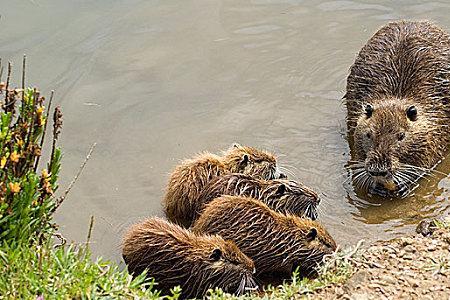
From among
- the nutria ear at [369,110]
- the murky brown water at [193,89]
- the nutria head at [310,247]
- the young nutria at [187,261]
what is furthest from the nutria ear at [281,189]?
the nutria ear at [369,110]

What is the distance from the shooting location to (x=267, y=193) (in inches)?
235

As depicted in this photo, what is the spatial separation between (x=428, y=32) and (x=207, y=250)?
347cm

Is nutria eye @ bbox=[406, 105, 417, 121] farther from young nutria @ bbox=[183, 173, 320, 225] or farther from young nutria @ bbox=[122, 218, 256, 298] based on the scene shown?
young nutria @ bbox=[122, 218, 256, 298]

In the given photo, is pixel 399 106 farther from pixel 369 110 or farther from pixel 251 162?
pixel 251 162

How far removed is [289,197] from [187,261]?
117 cm

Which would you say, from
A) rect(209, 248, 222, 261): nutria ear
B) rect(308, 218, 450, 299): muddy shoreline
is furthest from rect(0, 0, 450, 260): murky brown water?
rect(209, 248, 222, 261): nutria ear

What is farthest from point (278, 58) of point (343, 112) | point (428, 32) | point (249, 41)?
point (428, 32)

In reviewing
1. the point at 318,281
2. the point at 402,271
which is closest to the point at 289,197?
the point at 318,281

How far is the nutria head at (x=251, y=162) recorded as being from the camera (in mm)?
6238

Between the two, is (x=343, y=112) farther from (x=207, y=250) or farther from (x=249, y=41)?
(x=207, y=250)

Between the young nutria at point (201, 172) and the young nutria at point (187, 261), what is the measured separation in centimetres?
65

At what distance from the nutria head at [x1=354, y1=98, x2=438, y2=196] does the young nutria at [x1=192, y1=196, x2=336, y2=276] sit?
109 cm

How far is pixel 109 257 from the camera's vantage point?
19.0ft

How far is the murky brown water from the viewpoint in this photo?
6.40 meters
